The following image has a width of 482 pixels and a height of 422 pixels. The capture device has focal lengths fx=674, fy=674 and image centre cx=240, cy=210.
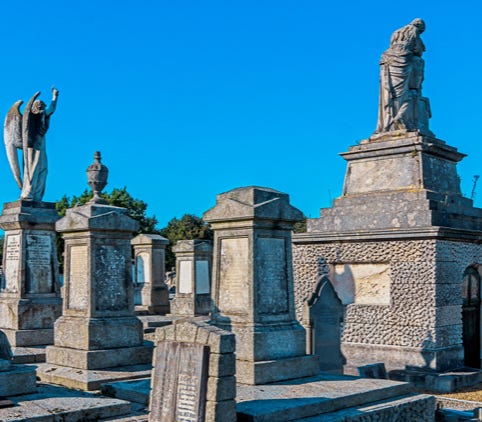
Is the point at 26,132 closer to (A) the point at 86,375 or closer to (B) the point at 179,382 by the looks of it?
(A) the point at 86,375

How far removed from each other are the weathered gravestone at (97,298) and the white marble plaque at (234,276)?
1.62 metres

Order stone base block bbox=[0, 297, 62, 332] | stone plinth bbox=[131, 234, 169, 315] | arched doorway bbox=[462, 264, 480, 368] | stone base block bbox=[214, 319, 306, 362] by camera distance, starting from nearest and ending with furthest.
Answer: stone base block bbox=[214, 319, 306, 362] → stone base block bbox=[0, 297, 62, 332] → arched doorway bbox=[462, 264, 480, 368] → stone plinth bbox=[131, 234, 169, 315]

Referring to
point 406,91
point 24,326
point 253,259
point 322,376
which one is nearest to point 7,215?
point 24,326

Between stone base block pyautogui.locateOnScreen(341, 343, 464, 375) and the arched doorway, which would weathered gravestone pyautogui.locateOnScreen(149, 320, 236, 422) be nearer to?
stone base block pyautogui.locateOnScreen(341, 343, 464, 375)

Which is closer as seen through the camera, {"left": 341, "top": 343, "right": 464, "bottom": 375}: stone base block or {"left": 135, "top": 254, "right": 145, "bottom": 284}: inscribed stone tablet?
{"left": 341, "top": 343, "right": 464, "bottom": 375}: stone base block

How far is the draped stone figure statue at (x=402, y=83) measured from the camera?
13.7m

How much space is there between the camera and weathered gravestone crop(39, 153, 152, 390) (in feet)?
29.6

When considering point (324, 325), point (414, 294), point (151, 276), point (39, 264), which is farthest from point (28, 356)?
point (151, 276)

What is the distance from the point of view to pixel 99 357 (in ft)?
29.2

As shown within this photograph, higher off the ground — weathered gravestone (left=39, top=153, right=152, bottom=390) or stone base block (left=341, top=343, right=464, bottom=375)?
weathered gravestone (left=39, top=153, right=152, bottom=390)

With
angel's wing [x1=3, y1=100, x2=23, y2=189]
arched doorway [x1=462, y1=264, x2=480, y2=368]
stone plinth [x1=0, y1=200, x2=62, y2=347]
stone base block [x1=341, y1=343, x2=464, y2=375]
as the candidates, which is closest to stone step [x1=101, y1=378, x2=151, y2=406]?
stone plinth [x1=0, y1=200, x2=62, y2=347]

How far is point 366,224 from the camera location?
13062mm

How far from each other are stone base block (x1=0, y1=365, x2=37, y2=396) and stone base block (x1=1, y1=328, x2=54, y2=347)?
3794 millimetres

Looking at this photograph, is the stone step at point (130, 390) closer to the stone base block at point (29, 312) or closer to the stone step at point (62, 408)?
the stone step at point (62, 408)
